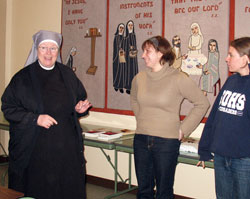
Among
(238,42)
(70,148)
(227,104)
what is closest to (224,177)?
(227,104)

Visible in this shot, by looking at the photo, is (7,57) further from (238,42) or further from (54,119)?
(238,42)

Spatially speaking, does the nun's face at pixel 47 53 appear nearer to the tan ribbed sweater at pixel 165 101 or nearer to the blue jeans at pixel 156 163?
the tan ribbed sweater at pixel 165 101

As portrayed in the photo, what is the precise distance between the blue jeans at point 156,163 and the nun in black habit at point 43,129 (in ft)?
1.54

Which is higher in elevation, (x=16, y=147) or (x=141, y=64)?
(x=141, y=64)

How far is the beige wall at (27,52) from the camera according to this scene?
359cm

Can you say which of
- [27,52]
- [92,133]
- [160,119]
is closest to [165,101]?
[160,119]

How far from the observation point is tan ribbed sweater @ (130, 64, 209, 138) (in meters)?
2.58

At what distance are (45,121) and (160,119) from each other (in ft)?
2.78

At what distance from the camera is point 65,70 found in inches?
104

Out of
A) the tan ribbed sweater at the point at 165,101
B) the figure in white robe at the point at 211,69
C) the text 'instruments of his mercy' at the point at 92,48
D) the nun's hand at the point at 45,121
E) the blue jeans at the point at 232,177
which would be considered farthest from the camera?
the text 'instruments of his mercy' at the point at 92,48

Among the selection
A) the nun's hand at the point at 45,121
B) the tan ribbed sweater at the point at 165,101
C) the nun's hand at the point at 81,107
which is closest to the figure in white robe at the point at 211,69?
the tan ribbed sweater at the point at 165,101

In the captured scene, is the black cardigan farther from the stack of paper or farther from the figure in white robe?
the figure in white robe

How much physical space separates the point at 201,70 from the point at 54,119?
1.62m

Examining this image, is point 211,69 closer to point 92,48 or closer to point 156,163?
point 156,163
